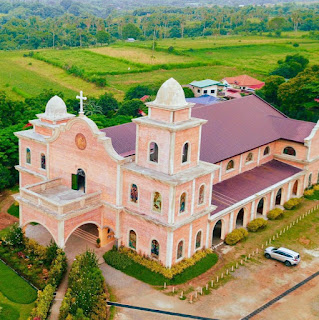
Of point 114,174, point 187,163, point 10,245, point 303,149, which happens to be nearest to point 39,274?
point 10,245

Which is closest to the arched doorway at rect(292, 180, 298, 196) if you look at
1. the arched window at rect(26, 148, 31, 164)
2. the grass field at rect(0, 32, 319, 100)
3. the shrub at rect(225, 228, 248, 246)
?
the shrub at rect(225, 228, 248, 246)

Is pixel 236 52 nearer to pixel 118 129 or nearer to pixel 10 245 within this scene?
pixel 118 129

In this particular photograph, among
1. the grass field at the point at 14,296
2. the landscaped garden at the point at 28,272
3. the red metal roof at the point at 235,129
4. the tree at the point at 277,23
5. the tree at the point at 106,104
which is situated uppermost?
the tree at the point at 277,23

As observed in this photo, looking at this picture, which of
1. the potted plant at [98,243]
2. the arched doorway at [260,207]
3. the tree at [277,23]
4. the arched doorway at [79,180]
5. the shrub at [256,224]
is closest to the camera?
the potted plant at [98,243]

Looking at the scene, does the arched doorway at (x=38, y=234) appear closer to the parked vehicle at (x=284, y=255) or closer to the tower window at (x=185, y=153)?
the tower window at (x=185, y=153)

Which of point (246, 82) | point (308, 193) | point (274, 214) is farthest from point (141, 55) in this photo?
point (274, 214)

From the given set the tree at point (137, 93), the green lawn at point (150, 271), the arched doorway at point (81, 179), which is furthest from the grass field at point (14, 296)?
the tree at point (137, 93)
